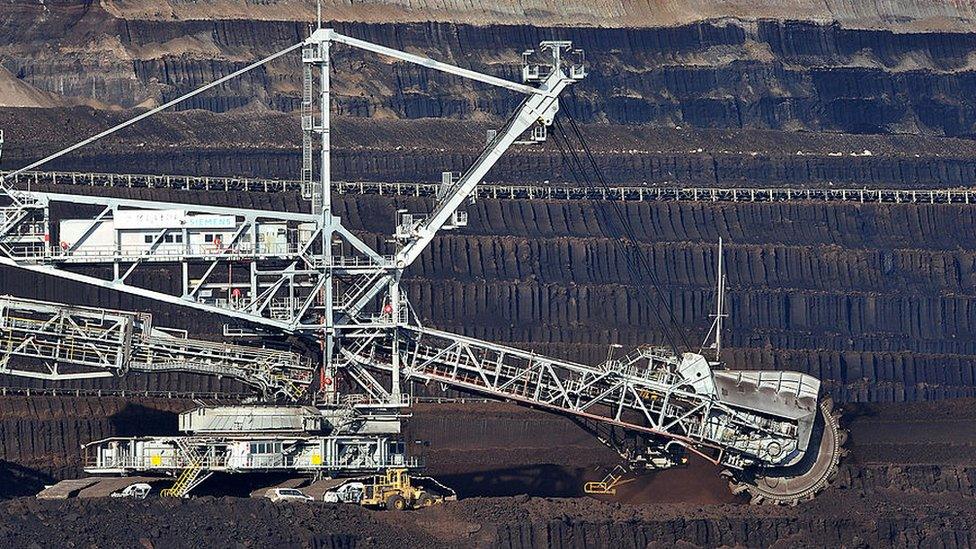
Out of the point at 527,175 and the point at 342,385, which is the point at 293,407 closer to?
the point at 342,385

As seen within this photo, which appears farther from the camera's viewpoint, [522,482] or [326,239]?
[522,482]

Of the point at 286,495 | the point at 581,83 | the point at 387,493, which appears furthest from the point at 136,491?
the point at 581,83

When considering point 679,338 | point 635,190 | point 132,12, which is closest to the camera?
point 679,338

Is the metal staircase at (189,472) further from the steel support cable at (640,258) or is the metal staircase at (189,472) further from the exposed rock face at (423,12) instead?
the exposed rock face at (423,12)

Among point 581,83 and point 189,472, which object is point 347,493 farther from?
point 581,83

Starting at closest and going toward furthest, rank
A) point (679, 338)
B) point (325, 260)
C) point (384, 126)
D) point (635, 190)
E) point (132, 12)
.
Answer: point (325, 260)
point (679, 338)
point (635, 190)
point (384, 126)
point (132, 12)

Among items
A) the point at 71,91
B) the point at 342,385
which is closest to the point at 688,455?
the point at 342,385

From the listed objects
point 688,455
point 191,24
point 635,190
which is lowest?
point 688,455
